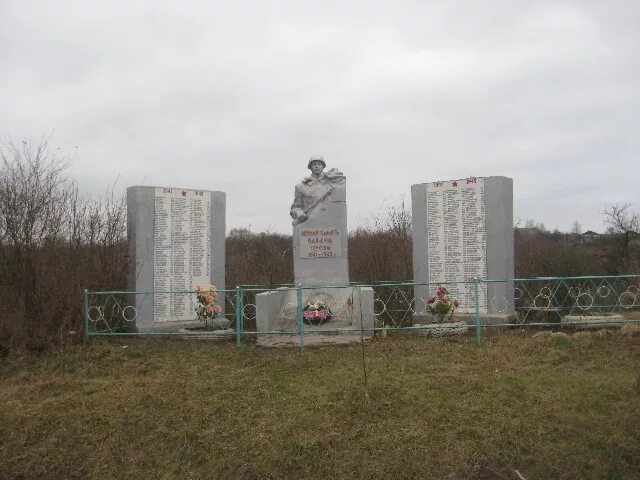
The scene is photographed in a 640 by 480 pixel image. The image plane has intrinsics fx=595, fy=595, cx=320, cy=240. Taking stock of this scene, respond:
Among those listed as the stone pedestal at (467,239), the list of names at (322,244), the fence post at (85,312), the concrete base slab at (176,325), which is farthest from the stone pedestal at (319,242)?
the fence post at (85,312)

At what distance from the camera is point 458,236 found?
9812 mm

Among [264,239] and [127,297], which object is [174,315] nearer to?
[127,297]

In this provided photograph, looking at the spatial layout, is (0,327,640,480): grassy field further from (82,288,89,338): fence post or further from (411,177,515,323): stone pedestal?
(411,177,515,323): stone pedestal

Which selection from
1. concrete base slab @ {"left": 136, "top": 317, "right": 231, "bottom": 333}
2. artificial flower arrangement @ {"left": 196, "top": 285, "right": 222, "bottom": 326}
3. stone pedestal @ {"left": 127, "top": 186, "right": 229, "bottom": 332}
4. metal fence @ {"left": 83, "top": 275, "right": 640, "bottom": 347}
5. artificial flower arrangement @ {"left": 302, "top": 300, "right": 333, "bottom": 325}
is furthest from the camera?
stone pedestal @ {"left": 127, "top": 186, "right": 229, "bottom": 332}

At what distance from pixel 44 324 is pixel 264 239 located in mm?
10370

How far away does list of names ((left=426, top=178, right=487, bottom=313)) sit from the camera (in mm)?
9656

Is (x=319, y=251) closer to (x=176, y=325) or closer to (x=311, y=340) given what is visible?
(x=311, y=340)

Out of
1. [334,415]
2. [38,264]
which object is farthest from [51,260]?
[334,415]

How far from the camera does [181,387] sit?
19.2 ft

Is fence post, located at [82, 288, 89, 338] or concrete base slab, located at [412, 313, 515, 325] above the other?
fence post, located at [82, 288, 89, 338]

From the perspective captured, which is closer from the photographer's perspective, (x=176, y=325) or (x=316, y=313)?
(x=316, y=313)

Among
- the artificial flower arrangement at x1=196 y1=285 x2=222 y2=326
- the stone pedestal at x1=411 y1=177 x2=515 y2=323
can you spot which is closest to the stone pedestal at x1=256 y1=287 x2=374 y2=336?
the artificial flower arrangement at x1=196 y1=285 x2=222 y2=326

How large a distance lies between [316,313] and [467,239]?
116 inches

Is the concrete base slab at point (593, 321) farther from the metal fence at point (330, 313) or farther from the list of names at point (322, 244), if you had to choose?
the list of names at point (322, 244)
